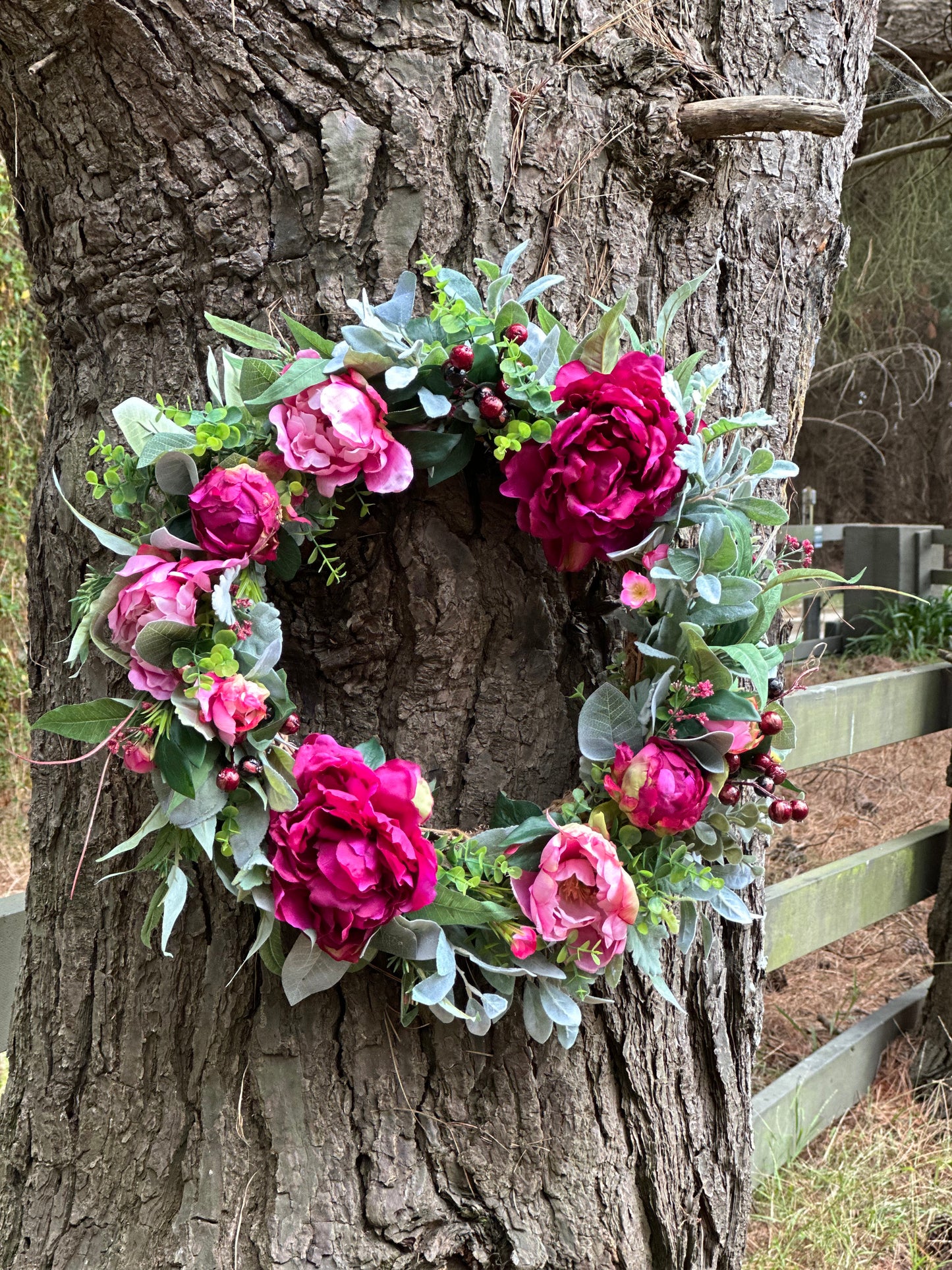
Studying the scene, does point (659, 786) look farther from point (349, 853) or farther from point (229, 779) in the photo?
point (229, 779)

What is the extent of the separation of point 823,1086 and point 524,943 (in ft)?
6.09

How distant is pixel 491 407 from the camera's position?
3.35 ft

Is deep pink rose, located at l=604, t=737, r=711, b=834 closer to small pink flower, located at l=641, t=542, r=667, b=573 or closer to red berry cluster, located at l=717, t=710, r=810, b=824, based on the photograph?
red berry cluster, located at l=717, t=710, r=810, b=824

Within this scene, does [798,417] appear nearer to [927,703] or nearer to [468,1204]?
[468,1204]

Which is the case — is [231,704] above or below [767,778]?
above

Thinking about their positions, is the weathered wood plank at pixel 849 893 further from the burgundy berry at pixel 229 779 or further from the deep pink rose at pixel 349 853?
the burgundy berry at pixel 229 779

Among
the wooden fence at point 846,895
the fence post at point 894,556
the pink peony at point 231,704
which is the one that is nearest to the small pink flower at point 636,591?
the pink peony at point 231,704

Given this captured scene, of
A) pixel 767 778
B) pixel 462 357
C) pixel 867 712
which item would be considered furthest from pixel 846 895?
pixel 462 357

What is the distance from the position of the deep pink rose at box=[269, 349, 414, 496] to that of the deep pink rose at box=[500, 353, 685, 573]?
0.42 feet

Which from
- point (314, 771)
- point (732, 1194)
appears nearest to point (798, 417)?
point (314, 771)

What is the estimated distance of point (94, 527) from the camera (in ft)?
3.28

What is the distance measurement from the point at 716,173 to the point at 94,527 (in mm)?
838

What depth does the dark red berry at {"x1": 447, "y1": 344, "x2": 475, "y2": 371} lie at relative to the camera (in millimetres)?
1014

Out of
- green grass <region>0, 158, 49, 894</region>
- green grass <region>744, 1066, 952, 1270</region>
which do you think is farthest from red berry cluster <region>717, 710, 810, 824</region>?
green grass <region>0, 158, 49, 894</region>
